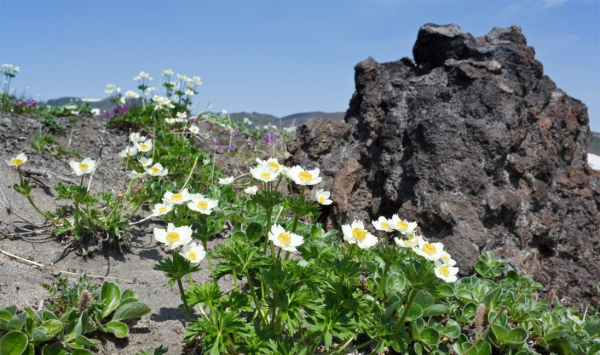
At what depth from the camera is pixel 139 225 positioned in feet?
15.6

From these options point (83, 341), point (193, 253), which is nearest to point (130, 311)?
point (83, 341)

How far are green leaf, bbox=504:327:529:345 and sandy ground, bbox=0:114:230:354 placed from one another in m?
2.00

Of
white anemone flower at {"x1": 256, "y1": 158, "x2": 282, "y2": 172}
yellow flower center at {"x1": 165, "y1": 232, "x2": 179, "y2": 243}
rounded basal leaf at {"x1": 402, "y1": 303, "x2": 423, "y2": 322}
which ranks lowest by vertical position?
rounded basal leaf at {"x1": 402, "y1": 303, "x2": 423, "y2": 322}

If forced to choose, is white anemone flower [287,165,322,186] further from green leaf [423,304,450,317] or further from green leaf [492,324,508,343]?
green leaf [492,324,508,343]

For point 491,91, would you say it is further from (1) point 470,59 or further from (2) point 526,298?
(2) point 526,298

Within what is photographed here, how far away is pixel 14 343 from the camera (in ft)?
8.47

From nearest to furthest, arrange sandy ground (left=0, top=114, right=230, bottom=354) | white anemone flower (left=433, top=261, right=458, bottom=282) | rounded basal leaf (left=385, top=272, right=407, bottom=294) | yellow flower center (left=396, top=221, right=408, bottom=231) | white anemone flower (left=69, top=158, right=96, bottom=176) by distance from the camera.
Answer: white anemone flower (left=433, top=261, right=458, bottom=282)
yellow flower center (left=396, top=221, right=408, bottom=231)
sandy ground (left=0, top=114, right=230, bottom=354)
rounded basal leaf (left=385, top=272, right=407, bottom=294)
white anemone flower (left=69, top=158, right=96, bottom=176)

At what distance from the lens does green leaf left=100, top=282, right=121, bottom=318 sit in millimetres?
3062

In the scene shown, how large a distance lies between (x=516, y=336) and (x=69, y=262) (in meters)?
3.28

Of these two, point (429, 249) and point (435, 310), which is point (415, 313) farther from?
point (429, 249)

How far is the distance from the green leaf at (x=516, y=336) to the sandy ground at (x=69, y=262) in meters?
2.00

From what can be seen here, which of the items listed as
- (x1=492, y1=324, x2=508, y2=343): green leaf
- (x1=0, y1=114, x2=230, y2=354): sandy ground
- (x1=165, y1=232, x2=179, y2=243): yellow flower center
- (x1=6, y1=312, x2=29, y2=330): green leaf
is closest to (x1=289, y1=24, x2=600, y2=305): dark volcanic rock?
(x1=492, y1=324, x2=508, y2=343): green leaf

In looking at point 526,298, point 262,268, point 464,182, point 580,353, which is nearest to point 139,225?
point 262,268

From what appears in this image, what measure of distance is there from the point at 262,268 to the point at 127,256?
78.6 inches
